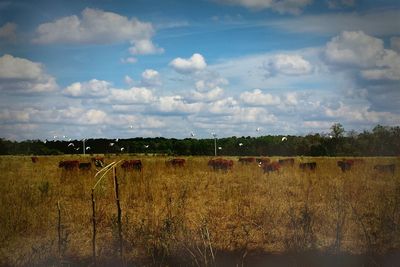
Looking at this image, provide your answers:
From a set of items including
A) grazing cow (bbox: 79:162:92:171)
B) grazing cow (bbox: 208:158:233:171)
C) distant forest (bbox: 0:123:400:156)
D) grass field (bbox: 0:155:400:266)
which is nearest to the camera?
grass field (bbox: 0:155:400:266)

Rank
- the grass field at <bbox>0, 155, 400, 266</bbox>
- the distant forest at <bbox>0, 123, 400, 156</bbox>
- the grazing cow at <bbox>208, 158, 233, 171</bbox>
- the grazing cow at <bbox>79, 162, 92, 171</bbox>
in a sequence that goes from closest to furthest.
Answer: the grass field at <bbox>0, 155, 400, 266</bbox>
the distant forest at <bbox>0, 123, 400, 156</bbox>
the grazing cow at <bbox>79, 162, 92, 171</bbox>
the grazing cow at <bbox>208, 158, 233, 171</bbox>

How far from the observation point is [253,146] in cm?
4419

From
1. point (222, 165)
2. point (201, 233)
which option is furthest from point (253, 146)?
point (201, 233)

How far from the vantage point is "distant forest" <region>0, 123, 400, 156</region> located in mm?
10644

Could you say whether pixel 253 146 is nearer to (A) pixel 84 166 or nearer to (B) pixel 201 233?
(A) pixel 84 166

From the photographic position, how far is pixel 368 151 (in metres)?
18.8

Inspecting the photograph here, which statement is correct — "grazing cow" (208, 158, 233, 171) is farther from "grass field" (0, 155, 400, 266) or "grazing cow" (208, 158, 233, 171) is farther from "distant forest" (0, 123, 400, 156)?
"grass field" (0, 155, 400, 266)

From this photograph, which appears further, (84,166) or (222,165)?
(222,165)

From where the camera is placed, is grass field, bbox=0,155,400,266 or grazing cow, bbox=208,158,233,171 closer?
grass field, bbox=0,155,400,266

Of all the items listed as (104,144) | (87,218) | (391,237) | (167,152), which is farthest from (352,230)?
(167,152)

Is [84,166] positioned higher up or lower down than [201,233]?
higher up

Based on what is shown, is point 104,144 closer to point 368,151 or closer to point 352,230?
point 368,151

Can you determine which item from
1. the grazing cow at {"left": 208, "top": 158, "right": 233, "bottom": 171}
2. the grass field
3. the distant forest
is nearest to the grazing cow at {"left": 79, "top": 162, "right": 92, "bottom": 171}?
the distant forest

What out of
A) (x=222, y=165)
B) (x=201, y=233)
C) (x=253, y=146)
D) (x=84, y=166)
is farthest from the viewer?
(x=253, y=146)
